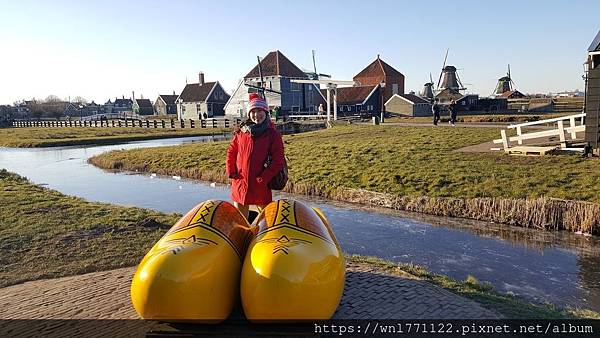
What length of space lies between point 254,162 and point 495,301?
9.79 feet

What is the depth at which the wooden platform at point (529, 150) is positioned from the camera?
13.3 metres

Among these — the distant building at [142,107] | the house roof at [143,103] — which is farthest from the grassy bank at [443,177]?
the house roof at [143,103]

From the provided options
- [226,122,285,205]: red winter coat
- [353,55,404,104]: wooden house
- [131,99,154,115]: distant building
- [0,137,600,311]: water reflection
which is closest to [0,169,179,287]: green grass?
[226,122,285,205]: red winter coat

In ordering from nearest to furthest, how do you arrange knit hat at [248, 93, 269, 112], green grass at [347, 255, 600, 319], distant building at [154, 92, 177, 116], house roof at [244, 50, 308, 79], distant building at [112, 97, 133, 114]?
green grass at [347, 255, 600, 319] → knit hat at [248, 93, 269, 112] → house roof at [244, 50, 308, 79] → distant building at [154, 92, 177, 116] → distant building at [112, 97, 133, 114]

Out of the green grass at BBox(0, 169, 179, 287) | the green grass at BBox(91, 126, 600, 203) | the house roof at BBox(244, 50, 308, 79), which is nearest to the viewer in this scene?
the green grass at BBox(0, 169, 179, 287)

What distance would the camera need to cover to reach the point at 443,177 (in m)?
12.1

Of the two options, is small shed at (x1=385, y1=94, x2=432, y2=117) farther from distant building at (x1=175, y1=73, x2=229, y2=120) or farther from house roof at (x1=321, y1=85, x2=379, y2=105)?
distant building at (x1=175, y1=73, x2=229, y2=120)

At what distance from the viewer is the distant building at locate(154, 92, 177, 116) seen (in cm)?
7400

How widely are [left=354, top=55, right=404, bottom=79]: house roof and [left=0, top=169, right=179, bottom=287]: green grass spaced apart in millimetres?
50216

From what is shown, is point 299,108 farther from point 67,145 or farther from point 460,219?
point 460,219

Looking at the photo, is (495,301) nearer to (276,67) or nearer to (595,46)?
(595,46)

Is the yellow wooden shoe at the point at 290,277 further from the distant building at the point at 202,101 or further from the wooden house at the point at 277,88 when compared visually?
the distant building at the point at 202,101

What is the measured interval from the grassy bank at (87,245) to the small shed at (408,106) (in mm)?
40649

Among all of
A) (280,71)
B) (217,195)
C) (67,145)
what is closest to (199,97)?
(280,71)
